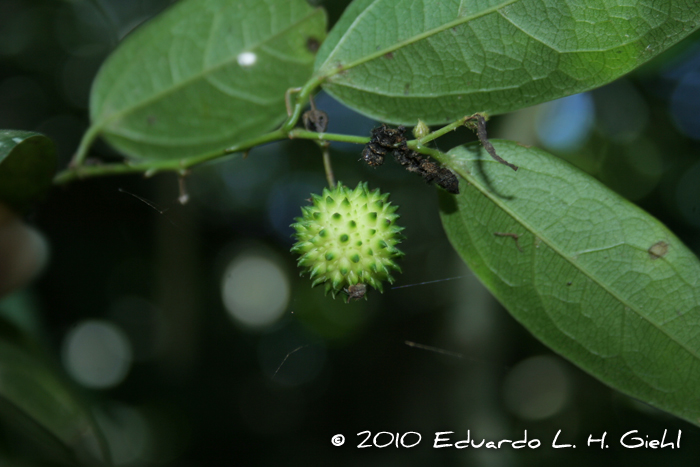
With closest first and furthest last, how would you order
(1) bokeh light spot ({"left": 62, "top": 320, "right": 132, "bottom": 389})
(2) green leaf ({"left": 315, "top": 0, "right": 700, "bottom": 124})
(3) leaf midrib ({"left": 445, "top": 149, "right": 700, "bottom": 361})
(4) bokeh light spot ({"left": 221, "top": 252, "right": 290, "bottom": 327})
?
(2) green leaf ({"left": 315, "top": 0, "right": 700, "bottom": 124}) < (3) leaf midrib ({"left": 445, "top": 149, "right": 700, "bottom": 361}) < (1) bokeh light spot ({"left": 62, "top": 320, "right": 132, "bottom": 389}) < (4) bokeh light spot ({"left": 221, "top": 252, "right": 290, "bottom": 327})

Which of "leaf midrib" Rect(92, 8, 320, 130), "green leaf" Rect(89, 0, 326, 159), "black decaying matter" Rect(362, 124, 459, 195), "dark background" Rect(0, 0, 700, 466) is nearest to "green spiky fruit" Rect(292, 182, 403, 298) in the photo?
"black decaying matter" Rect(362, 124, 459, 195)

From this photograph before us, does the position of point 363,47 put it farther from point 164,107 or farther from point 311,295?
point 311,295

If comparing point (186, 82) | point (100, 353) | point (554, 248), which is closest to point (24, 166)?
point (186, 82)

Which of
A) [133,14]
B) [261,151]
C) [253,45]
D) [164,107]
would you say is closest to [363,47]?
[253,45]

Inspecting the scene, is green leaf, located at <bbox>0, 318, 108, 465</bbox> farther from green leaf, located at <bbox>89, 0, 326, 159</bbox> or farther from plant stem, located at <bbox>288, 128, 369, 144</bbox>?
plant stem, located at <bbox>288, 128, 369, 144</bbox>

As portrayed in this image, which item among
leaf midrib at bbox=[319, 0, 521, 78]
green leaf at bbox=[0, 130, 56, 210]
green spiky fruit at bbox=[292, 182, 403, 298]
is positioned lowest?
green spiky fruit at bbox=[292, 182, 403, 298]

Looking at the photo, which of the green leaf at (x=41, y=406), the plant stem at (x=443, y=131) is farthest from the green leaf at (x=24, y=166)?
the plant stem at (x=443, y=131)
